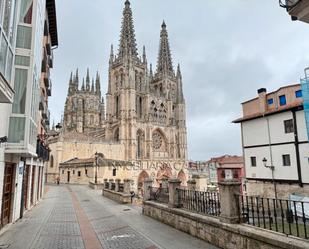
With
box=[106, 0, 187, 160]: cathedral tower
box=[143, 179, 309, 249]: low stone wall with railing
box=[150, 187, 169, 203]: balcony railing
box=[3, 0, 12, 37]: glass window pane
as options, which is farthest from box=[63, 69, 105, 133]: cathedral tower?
box=[3, 0, 12, 37]: glass window pane

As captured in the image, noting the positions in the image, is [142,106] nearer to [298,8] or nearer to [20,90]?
[20,90]

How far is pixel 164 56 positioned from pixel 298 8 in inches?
3269

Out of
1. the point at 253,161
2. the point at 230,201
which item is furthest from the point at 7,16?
the point at 253,161

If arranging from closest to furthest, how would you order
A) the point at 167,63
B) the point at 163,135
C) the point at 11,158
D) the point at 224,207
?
the point at 224,207, the point at 11,158, the point at 163,135, the point at 167,63

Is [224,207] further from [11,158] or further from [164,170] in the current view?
[164,170]

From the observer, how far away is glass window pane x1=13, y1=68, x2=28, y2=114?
9.47m

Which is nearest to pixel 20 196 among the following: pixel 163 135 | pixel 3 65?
pixel 3 65

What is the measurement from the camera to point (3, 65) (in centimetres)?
653

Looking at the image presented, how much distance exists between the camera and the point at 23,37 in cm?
994

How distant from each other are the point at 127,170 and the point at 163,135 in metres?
30.2

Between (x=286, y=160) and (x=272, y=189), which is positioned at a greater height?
(x=286, y=160)

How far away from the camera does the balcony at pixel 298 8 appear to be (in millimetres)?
5812

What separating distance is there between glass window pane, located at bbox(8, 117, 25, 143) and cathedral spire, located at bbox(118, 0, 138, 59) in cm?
6386

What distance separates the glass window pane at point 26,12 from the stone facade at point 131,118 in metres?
44.2
